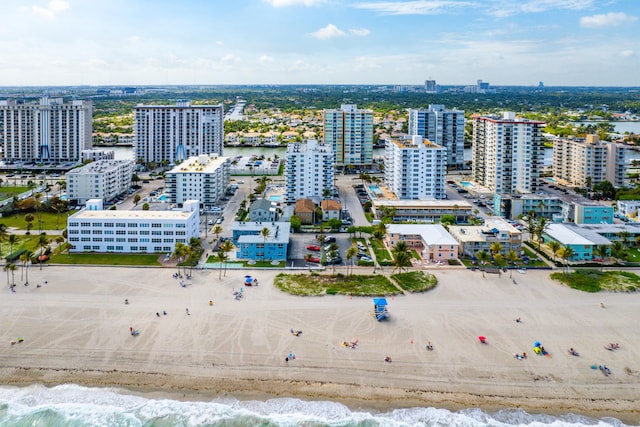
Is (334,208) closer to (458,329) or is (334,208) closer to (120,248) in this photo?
(120,248)

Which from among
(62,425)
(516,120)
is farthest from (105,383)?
(516,120)

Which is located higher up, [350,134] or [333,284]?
[350,134]

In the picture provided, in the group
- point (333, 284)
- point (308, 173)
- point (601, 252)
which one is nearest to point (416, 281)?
point (333, 284)

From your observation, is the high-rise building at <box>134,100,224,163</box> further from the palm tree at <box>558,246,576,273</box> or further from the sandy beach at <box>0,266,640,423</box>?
the palm tree at <box>558,246,576,273</box>

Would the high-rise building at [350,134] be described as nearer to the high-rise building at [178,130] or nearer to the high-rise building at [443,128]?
the high-rise building at [443,128]

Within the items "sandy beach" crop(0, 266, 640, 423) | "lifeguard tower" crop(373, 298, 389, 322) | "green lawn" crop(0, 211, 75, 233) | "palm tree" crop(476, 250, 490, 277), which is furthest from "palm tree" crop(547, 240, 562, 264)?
"green lawn" crop(0, 211, 75, 233)

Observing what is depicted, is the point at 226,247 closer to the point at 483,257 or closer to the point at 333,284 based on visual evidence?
the point at 333,284

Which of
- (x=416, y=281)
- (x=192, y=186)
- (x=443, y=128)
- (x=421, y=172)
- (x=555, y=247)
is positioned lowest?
(x=416, y=281)
